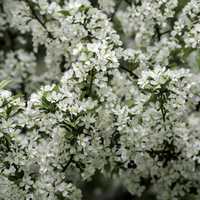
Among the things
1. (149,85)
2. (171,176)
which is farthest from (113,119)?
(171,176)

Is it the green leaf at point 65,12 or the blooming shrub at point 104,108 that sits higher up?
the green leaf at point 65,12

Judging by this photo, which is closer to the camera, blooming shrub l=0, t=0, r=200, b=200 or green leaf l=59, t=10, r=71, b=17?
blooming shrub l=0, t=0, r=200, b=200

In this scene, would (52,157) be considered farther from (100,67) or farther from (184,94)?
(184,94)

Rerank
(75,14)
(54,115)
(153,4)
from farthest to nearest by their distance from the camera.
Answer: (153,4)
(75,14)
(54,115)

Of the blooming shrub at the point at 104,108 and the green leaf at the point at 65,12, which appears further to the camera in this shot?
the green leaf at the point at 65,12

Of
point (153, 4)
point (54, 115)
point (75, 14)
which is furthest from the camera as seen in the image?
point (153, 4)

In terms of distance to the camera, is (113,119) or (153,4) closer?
(113,119)

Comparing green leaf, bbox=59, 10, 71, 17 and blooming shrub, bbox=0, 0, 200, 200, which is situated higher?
green leaf, bbox=59, 10, 71, 17

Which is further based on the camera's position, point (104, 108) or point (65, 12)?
point (65, 12)
